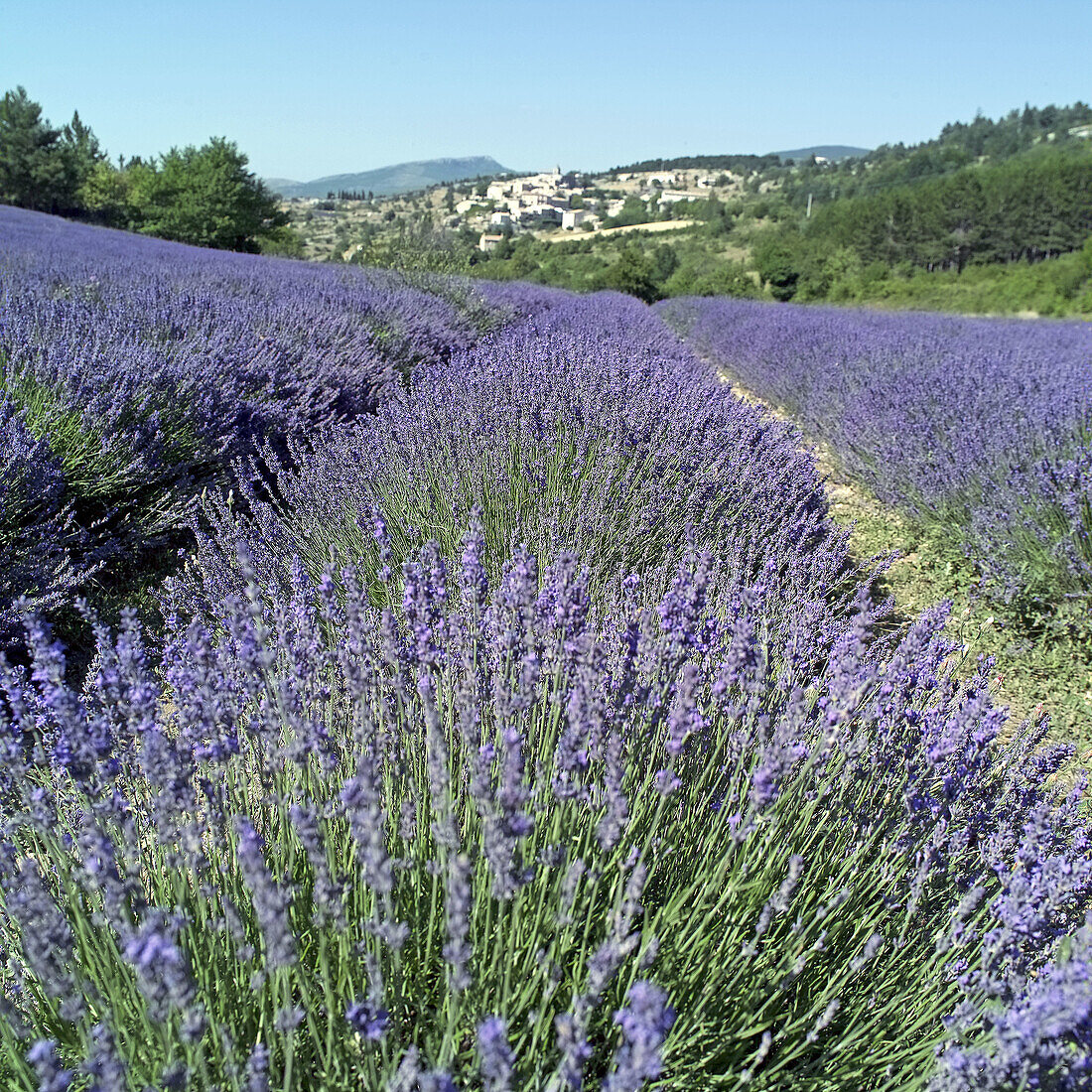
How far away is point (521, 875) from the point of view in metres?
1.01

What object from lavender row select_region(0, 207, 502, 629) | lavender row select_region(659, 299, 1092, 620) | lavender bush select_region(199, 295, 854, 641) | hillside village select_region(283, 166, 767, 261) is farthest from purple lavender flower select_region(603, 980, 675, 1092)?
hillside village select_region(283, 166, 767, 261)

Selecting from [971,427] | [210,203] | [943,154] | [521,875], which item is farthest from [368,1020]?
[943,154]

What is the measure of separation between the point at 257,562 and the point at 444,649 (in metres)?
1.27

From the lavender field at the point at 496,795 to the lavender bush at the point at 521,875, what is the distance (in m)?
0.01

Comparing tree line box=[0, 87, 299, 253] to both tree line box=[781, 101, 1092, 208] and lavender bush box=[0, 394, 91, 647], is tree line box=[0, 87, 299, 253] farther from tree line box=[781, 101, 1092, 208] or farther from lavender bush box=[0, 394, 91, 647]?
tree line box=[781, 101, 1092, 208]

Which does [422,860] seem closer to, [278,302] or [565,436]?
[565,436]

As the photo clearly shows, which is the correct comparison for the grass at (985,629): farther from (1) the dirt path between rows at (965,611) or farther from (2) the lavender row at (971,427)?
(2) the lavender row at (971,427)

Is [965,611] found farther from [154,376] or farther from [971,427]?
[154,376]

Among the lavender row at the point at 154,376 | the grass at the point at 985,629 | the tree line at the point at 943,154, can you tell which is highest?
the tree line at the point at 943,154

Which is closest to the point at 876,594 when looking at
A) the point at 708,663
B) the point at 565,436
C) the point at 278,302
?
the point at 565,436

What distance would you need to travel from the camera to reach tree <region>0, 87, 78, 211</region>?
3183cm

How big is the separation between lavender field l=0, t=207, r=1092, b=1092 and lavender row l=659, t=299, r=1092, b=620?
0.22 feet

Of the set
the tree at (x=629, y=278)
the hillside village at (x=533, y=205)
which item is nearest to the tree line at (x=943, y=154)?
the hillside village at (x=533, y=205)

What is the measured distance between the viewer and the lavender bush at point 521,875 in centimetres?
89
